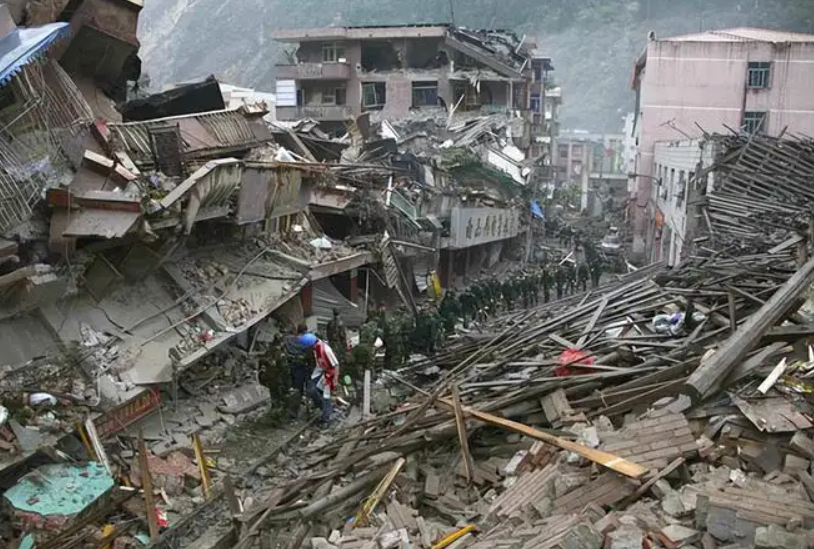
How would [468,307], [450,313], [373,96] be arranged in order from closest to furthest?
[450,313] < [468,307] < [373,96]

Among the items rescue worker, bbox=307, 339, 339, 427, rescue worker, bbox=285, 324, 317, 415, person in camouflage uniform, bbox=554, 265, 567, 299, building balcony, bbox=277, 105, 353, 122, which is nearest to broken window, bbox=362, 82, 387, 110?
building balcony, bbox=277, 105, 353, 122

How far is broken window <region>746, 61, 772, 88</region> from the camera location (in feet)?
116

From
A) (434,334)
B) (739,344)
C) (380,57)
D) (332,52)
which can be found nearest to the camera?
(739,344)

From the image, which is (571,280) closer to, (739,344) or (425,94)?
(739,344)

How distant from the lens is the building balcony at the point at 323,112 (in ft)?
132

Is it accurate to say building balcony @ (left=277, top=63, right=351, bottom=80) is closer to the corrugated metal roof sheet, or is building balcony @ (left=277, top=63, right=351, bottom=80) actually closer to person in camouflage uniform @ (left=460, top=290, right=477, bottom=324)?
the corrugated metal roof sheet

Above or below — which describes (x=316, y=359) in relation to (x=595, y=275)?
above

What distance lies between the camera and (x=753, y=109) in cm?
3606

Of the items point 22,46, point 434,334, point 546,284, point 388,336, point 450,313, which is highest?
point 22,46

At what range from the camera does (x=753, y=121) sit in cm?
3616

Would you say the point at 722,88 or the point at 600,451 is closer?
the point at 600,451

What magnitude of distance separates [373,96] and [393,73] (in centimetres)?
166

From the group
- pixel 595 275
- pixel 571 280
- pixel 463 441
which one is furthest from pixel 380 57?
pixel 463 441

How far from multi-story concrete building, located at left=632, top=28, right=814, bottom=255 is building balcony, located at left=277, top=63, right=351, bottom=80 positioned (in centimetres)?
1565
